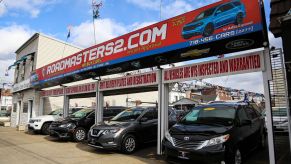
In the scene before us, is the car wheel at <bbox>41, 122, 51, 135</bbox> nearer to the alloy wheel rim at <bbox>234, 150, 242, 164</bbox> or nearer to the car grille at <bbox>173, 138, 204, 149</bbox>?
the car grille at <bbox>173, 138, 204, 149</bbox>

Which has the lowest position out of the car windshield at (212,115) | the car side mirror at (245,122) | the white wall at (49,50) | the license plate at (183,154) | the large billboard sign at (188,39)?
the license plate at (183,154)

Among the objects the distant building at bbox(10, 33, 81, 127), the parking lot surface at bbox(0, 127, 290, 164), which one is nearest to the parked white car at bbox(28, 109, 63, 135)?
the distant building at bbox(10, 33, 81, 127)

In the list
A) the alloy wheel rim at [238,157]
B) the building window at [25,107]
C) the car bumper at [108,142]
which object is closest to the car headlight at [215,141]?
the alloy wheel rim at [238,157]

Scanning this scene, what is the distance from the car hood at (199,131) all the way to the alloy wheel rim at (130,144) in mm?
2637

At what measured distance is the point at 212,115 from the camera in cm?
695

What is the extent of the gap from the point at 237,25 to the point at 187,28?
5.58 ft

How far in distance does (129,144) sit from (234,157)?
411 centimetres

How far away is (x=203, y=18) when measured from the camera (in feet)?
24.4

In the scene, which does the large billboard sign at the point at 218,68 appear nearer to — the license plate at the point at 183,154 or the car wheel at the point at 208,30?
the car wheel at the point at 208,30

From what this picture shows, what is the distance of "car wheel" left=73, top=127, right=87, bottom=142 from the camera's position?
1152 cm

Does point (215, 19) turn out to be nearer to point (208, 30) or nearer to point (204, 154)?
point (208, 30)

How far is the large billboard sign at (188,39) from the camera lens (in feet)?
21.3

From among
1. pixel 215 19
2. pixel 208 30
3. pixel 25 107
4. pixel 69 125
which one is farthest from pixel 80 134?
pixel 25 107

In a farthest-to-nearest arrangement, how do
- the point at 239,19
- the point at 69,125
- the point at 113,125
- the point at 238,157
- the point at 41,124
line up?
the point at 41,124 → the point at 69,125 → the point at 113,125 → the point at 239,19 → the point at 238,157
